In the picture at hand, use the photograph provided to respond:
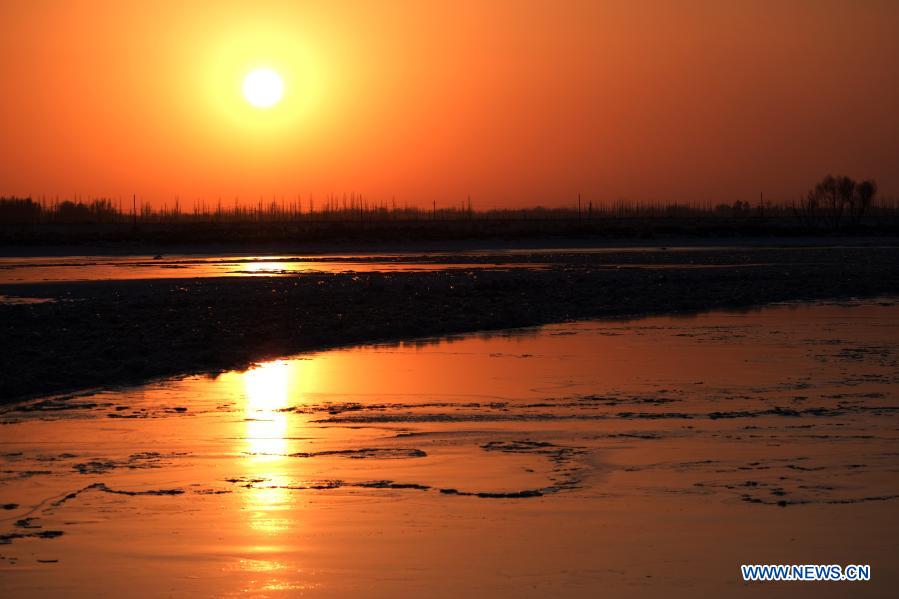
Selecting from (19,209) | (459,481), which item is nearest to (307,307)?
(459,481)

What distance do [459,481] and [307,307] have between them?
15.2 m

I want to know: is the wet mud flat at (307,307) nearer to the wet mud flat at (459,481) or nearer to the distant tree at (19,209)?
the wet mud flat at (459,481)

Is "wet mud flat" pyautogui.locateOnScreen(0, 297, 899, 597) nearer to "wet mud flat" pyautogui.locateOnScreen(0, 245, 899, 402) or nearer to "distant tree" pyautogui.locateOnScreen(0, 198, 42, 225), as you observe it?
"wet mud flat" pyautogui.locateOnScreen(0, 245, 899, 402)

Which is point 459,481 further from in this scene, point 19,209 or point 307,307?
point 19,209

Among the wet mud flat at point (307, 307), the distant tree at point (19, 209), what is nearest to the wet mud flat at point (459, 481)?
the wet mud flat at point (307, 307)

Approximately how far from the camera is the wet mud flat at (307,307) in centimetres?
1592

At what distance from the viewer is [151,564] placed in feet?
22.0

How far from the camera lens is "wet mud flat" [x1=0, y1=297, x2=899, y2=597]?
656cm

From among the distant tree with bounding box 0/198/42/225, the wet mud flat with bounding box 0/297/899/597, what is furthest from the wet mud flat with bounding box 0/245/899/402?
the distant tree with bounding box 0/198/42/225

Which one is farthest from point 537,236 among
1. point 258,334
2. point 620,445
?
point 620,445

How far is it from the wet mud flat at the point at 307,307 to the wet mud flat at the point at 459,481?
Result: 193cm

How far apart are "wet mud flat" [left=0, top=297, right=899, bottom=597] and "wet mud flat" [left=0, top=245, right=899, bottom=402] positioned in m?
1.93

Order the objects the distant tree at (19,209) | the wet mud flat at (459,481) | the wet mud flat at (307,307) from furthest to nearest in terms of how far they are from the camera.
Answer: the distant tree at (19,209), the wet mud flat at (307,307), the wet mud flat at (459,481)

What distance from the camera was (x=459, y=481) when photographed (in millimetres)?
8680
